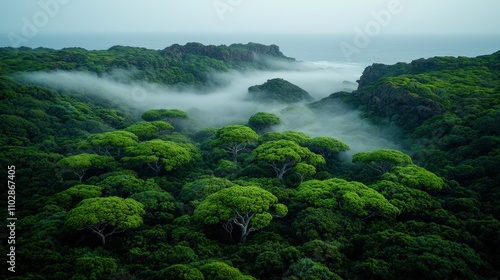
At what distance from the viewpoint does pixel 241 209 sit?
28969 mm

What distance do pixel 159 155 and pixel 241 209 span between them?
19.7m

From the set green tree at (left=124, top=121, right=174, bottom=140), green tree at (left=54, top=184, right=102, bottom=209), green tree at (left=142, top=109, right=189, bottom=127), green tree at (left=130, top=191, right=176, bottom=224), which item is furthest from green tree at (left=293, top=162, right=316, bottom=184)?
green tree at (left=142, top=109, right=189, bottom=127)

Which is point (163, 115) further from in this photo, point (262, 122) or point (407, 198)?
point (407, 198)

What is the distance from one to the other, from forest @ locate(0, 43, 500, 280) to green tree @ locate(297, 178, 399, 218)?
0.18m

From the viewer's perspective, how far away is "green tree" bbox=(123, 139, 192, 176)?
1695 inches

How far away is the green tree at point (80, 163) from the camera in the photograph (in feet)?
135

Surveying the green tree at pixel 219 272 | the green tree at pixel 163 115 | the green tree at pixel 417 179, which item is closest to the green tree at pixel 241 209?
the green tree at pixel 219 272

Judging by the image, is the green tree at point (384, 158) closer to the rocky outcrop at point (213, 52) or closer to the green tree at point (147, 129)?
the green tree at point (147, 129)

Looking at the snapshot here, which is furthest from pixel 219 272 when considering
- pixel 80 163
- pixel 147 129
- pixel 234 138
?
pixel 147 129

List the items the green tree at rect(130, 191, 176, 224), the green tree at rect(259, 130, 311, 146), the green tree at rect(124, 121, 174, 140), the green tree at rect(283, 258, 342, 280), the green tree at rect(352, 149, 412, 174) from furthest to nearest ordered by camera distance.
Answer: the green tree at rect(124, 121, 174, 140)
the green tree at rect(259, 130, 311, 146)
the green tree at rect(352, 149, 412, 174)
the green tree at rect(130, 191, 176, 224)
the green tree at rect(283, 258, 342, 280)

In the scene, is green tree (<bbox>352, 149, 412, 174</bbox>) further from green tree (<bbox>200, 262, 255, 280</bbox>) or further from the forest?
green tree (<bbox>200, 262, 255, 280</bbox>)

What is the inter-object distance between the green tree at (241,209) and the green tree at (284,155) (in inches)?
426

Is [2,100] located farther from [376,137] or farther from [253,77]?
[253,77]

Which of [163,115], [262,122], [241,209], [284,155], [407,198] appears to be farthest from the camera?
[163,115]
